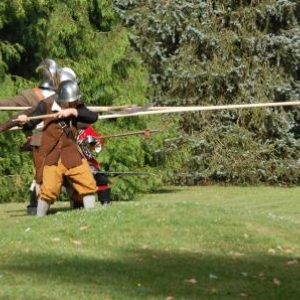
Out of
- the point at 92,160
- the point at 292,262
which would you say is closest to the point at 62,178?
the point at 92,160

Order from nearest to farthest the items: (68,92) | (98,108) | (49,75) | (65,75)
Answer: (68,92)
(98,108)
(65,75)
(49,75)

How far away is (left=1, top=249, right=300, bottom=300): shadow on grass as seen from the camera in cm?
827

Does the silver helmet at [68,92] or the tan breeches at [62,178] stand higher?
the silver helmet at [68,92]

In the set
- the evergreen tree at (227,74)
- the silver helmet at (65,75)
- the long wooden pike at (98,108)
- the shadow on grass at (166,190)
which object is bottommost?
the shadow on grass at (166,190)

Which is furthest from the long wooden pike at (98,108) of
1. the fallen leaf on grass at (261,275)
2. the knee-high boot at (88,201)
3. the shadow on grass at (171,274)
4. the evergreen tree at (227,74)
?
the evergreen tree at (227,74)

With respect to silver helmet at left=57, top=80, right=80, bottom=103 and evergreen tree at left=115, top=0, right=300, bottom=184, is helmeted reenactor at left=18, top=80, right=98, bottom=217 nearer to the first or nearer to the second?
silver helmet at left=57, top=80, right=80, bottom=103

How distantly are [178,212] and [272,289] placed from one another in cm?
271

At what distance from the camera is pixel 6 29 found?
20219 mm

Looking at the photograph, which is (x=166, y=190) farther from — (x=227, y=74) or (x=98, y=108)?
(x=98, y=108)

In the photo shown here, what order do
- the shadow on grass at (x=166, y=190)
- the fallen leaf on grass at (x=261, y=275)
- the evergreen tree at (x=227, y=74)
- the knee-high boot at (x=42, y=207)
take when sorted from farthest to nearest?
the evergreen tree at (x=227, y=74) < the shadow on grass at (x=166, y=190) < the knee-high boot at (x=42, y=207) < the fallen leaf on grass at (x=261, y=275)

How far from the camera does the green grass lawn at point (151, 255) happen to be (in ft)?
27.1

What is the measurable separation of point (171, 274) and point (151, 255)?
75cm

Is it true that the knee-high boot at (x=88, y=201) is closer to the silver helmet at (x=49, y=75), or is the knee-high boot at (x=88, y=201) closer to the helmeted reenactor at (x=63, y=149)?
the helmeted reenactor at (x=63, y=149)

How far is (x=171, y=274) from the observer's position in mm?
8844
